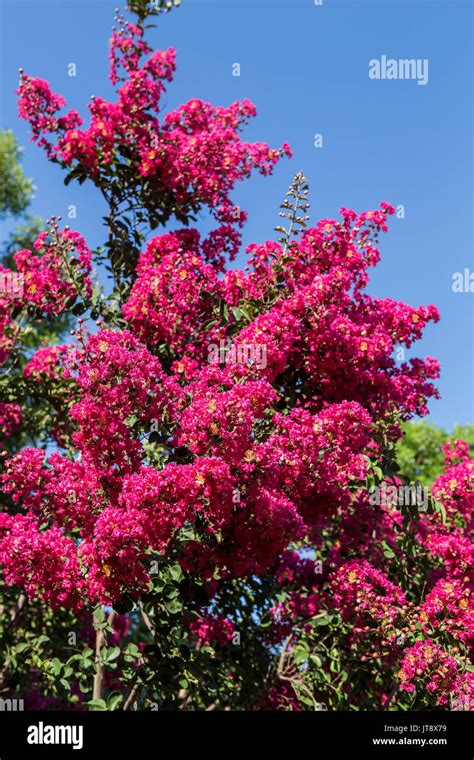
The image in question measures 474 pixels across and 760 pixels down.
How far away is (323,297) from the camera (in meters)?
5.47

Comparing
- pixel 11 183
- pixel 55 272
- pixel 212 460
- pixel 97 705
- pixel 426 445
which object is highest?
pixel 11 183

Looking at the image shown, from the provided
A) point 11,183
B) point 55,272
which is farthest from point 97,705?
point 11,183

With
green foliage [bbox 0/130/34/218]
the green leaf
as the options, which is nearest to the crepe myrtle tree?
the green leaf

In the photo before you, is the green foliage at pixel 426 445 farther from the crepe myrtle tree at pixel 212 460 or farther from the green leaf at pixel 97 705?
the green leaf at pixel 97 705

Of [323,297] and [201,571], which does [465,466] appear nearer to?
[323,297]

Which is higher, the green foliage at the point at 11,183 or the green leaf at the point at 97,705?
the green foliage at the point at 11,183

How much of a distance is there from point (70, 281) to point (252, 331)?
2.06 m

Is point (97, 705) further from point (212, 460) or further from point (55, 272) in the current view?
point (55, 272)

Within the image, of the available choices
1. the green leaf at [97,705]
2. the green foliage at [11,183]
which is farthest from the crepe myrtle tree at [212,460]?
the green foliage at [11,183]

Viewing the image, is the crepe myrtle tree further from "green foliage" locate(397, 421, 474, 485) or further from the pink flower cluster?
"green foliage" locate(397, 421, 474, 485)

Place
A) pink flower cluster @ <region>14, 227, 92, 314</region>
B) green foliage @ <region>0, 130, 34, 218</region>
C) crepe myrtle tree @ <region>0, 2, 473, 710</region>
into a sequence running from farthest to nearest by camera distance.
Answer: green foliage @ <region>0, 130, 34, 218</region>
pink flower cluster @ <region>14, 227, 92, 314</region>
crepe myrtle tree @ <region>0, 2, 473, 710</region>

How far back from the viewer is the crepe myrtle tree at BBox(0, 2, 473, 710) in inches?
171

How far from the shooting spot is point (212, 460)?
3.99m

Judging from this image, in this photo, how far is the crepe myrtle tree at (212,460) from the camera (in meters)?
4.34
